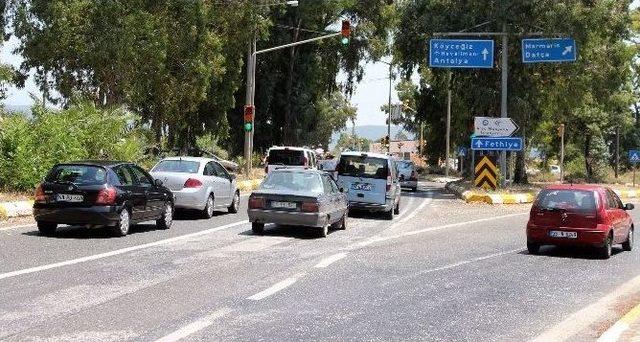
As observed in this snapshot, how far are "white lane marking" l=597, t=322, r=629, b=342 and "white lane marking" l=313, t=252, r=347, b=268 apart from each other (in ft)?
16.7

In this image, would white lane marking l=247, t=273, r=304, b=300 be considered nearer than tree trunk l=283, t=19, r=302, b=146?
Yes

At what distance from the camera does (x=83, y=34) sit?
110 ft

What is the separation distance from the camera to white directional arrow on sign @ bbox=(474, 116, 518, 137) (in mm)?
33406

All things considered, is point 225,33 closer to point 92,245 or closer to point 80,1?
point 80,1

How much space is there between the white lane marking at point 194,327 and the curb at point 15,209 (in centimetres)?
1166

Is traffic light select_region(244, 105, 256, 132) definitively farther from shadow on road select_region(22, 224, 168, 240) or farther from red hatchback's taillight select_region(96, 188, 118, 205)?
red hatchback's taillight select_region(96, 188, 118, 205)

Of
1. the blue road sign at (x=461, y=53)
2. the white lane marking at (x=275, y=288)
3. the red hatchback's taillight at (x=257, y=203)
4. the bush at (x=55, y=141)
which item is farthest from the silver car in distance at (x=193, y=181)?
the blue road sign at (x=461, y=53)

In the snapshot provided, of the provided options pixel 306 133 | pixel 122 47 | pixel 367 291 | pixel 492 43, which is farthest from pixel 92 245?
pixel 306 133

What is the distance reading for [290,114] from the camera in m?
56.0

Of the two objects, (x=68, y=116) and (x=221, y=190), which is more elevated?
(x=68, y=116)

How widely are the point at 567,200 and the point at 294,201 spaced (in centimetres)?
545

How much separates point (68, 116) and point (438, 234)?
12423mm

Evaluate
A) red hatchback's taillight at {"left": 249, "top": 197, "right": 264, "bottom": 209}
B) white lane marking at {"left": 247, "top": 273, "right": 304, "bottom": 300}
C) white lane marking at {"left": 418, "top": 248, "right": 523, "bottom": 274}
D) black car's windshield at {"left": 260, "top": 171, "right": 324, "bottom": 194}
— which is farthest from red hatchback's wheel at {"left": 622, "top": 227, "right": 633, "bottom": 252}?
white lane marking at {"left": 247, "top": 273, "right": 304, "bottom": 300}

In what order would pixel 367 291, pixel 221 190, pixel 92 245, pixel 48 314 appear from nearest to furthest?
pixel 48 314 < pixel 367 291 < pixel 92 245 < pixel 221 190
